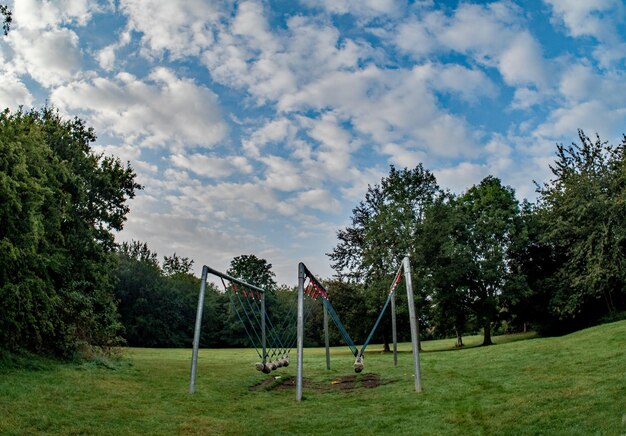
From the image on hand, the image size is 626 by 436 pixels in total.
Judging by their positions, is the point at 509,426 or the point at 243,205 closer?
the point at 509,426

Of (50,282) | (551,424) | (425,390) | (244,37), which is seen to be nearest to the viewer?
(551,424)

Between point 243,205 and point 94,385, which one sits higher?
point 243,205

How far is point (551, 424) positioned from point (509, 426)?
0.65 meters

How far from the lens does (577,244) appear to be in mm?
30656

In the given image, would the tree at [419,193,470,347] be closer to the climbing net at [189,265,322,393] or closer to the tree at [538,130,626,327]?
the tree at [538,130,626,327]

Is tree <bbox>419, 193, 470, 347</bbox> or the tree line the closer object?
the tree line

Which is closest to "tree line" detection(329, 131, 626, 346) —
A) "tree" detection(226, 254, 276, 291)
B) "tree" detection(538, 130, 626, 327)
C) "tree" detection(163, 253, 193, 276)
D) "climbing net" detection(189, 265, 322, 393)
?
"tree" detection(538, 130, 626, 327)

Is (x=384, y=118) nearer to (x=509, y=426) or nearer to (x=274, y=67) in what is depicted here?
(x=274, y=67)

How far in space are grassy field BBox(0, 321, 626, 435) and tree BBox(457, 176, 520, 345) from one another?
16.6 meters

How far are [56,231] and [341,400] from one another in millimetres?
13394

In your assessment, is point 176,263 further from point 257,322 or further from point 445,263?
point 257,322

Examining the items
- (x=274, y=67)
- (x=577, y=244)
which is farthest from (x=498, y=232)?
(x=274, y=67)

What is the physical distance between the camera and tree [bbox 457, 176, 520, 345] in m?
33.5

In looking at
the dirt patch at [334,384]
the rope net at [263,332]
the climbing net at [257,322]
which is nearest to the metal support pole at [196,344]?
the climbing net at [257,322]
